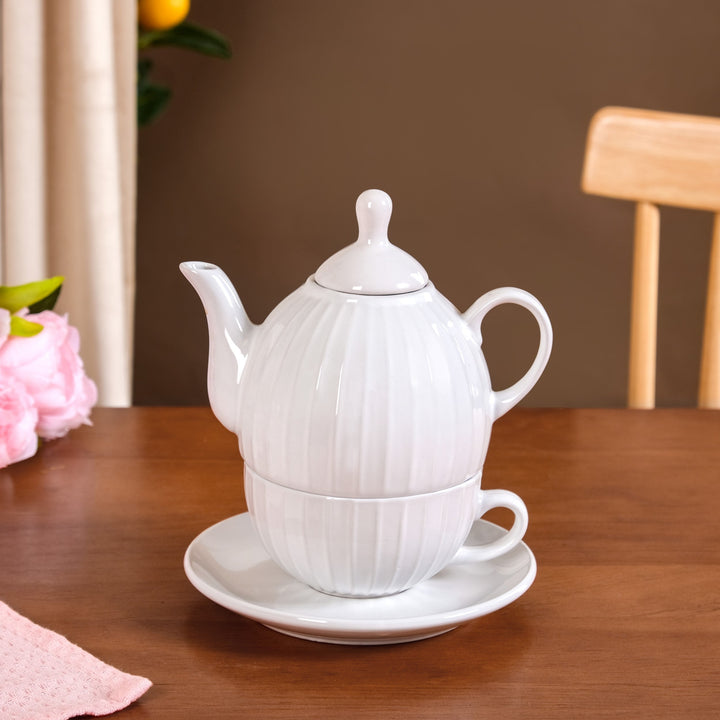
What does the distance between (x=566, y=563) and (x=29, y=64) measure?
3.63 feet

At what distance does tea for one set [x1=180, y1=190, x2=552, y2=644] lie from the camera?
0.55 metres

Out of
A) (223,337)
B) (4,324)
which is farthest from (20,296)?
(223,337)

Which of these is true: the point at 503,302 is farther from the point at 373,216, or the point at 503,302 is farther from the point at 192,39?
the point at 192,39

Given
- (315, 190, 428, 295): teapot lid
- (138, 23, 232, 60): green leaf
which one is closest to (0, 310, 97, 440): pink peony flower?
(315, 190, 428, 295): teapot lid

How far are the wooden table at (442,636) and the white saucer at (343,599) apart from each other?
17 millimetres

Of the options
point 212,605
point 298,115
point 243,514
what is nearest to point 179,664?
point 212,605

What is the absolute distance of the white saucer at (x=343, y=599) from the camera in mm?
565

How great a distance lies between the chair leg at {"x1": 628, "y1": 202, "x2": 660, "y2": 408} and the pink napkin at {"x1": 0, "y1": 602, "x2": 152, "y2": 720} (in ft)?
2.43

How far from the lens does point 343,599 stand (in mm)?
604

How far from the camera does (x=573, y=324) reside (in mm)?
2449

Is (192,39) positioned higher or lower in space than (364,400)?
higher

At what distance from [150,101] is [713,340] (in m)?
1.41

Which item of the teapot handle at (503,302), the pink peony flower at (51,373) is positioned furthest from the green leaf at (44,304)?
the teapot handle at (503,302)

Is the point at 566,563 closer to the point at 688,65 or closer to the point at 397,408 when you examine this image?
the point at 397,408
